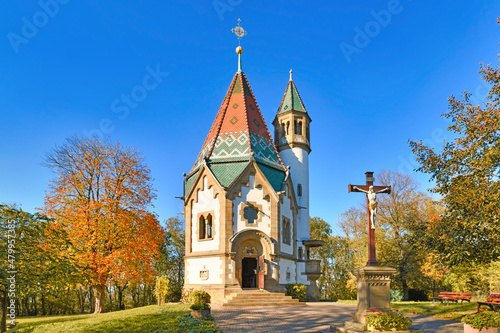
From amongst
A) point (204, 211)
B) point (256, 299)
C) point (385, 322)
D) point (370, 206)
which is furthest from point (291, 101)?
point (385, 322)

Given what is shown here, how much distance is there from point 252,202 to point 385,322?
16421mm

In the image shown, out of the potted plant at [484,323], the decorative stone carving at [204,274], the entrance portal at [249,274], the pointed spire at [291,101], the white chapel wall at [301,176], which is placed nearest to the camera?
the potted plant at [484,323]

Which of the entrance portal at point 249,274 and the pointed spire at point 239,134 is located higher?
the pointed spire at point 239,134

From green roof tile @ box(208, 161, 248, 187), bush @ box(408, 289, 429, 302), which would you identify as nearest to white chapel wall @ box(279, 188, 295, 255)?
green roof tile @ box(208, 161, 248, 187)

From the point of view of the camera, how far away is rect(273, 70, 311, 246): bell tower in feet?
107

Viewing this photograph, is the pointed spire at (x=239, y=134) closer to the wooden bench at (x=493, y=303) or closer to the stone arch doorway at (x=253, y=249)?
the stone arch doorway at (x=253, y=249)

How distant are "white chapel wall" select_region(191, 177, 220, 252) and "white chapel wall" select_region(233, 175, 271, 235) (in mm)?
1354

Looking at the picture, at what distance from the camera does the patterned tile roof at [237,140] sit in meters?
27.9

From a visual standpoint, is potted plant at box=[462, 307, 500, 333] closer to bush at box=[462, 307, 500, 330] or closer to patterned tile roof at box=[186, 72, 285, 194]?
bush at box=[462, 307, 500, 330]

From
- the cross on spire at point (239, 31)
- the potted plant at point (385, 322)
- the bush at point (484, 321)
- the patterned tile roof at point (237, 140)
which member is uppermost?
the cross on spire at point (239, 31)

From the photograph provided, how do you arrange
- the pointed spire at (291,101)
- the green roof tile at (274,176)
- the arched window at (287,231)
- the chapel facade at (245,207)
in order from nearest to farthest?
the chapel facade at (245,207), the green roof tile at (274,176), the arched window at (287,231), the pointed spire at (291,101)

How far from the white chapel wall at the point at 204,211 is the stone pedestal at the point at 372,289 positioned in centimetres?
1491

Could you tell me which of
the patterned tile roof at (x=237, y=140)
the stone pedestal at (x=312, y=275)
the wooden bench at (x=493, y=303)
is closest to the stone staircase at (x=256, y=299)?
the patterned tile roof at (x=237, y=140)

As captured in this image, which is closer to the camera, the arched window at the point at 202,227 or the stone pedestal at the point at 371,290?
the stone pedestal at the point at 371,290
